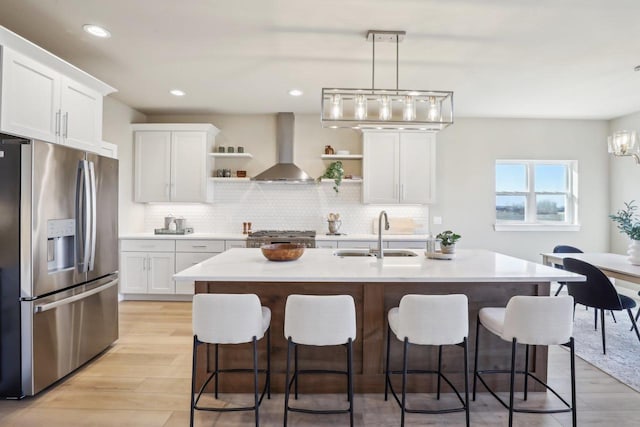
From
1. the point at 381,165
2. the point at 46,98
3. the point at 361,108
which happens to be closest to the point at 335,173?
the point at 381,165

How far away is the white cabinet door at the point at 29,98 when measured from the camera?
91.2 inches

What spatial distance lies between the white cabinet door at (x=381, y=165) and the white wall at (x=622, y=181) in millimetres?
3326

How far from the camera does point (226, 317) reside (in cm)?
195

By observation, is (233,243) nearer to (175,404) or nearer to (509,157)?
(175,404)

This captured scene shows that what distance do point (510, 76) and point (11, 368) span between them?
491 cm

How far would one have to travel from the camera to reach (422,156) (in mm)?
5008

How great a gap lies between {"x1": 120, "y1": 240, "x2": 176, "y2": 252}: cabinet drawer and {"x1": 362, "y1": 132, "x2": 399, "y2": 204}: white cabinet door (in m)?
2.75

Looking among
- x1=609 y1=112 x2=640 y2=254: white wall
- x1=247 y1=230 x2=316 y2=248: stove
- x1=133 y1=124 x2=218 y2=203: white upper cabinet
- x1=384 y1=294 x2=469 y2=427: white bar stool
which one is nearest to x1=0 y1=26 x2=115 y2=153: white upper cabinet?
x1=133 y1=124 x2=218 y2=203: white upper cabinet

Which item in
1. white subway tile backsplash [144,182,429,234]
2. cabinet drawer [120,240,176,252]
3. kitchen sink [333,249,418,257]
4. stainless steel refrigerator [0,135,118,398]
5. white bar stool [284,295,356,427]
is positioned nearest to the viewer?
white bar stool [284,295,356,427]

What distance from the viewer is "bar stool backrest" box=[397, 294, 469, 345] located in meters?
1.96

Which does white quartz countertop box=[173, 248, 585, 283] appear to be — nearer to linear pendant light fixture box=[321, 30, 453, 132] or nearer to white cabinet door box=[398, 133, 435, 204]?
linear pendant light fixture box=[321, 30, 453, 132]

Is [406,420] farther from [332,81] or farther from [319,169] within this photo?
[319,169]

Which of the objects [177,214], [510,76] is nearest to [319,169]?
[177,214]

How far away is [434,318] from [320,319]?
0.63 meters
